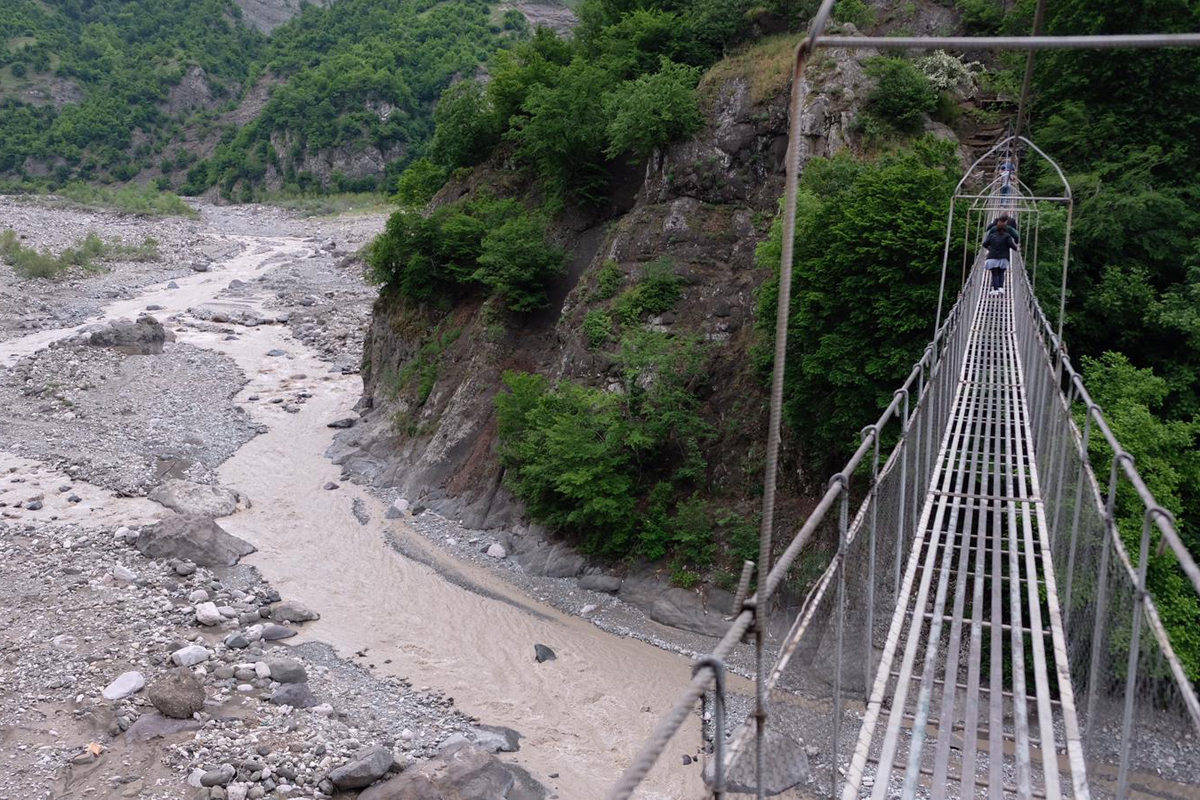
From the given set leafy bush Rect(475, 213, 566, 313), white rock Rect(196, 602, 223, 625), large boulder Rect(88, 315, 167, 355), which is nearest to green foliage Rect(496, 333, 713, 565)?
leafy bush Rect(475, 213, 566, 313)

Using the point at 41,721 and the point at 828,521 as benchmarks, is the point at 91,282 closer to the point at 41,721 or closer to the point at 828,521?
the point at 41,721

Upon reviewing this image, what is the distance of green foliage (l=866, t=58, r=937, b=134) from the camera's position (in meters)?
16.9

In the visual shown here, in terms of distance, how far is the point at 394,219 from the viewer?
2352cm

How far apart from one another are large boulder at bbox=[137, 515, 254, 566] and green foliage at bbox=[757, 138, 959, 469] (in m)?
10.5

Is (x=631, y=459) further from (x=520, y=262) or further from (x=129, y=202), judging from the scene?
(x=129, y=202)

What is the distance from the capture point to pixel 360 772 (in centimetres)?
982

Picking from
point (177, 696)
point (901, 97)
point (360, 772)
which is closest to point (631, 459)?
point (360, 772)

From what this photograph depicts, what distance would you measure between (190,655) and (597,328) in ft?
31.8

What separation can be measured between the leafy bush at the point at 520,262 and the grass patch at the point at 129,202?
54.1 metres

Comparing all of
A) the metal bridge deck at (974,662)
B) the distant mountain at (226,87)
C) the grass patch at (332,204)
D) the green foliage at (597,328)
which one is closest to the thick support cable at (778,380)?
the metal bridge deck at (974,662)

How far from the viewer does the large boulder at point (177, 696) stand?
10781 millimetres

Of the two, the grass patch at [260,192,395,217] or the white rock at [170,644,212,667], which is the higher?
the grass patch at [260,192,395,217]

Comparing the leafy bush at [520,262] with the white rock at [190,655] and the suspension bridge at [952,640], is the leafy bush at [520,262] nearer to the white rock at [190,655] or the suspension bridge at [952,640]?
the white rock at [190,655]

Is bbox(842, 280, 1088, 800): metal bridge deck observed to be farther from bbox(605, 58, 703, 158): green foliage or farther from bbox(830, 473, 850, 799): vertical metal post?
bbox(605, 58, 703, 158): green foliage
